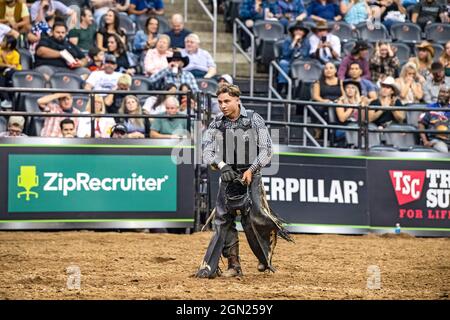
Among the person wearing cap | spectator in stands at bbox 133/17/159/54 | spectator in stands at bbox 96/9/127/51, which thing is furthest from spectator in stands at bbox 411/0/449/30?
the person wearing cap

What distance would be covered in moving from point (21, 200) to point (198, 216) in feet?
8.53

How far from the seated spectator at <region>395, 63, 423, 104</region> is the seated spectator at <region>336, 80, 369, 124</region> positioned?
1024 mm

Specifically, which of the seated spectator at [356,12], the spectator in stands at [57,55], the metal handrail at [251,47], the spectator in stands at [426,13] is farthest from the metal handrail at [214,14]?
the spectator in stands at [426,13]

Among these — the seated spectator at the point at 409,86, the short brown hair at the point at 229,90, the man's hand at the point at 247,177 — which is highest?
the seated spectator at the point at 409,86

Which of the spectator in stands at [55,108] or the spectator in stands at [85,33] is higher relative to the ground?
the spectator in stands at [85,33]

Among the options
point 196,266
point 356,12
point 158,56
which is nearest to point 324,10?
point 356,12

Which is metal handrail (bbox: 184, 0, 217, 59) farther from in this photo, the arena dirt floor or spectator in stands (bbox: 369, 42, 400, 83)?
the arena dirt floor

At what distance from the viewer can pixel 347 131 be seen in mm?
17125

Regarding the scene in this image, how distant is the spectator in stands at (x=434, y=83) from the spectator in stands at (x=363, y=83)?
3.65 feet

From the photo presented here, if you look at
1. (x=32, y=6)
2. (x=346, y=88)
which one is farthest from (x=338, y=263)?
(x=32, y=6)

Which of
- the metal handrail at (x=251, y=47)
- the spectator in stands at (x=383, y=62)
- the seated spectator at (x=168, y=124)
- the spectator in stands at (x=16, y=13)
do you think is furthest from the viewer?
the spectator in stands at (x=383, y=62)

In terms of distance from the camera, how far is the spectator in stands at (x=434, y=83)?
62.4 feet

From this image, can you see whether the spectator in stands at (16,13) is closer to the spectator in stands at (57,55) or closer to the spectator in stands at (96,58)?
the spectator in stands at (57,55)
